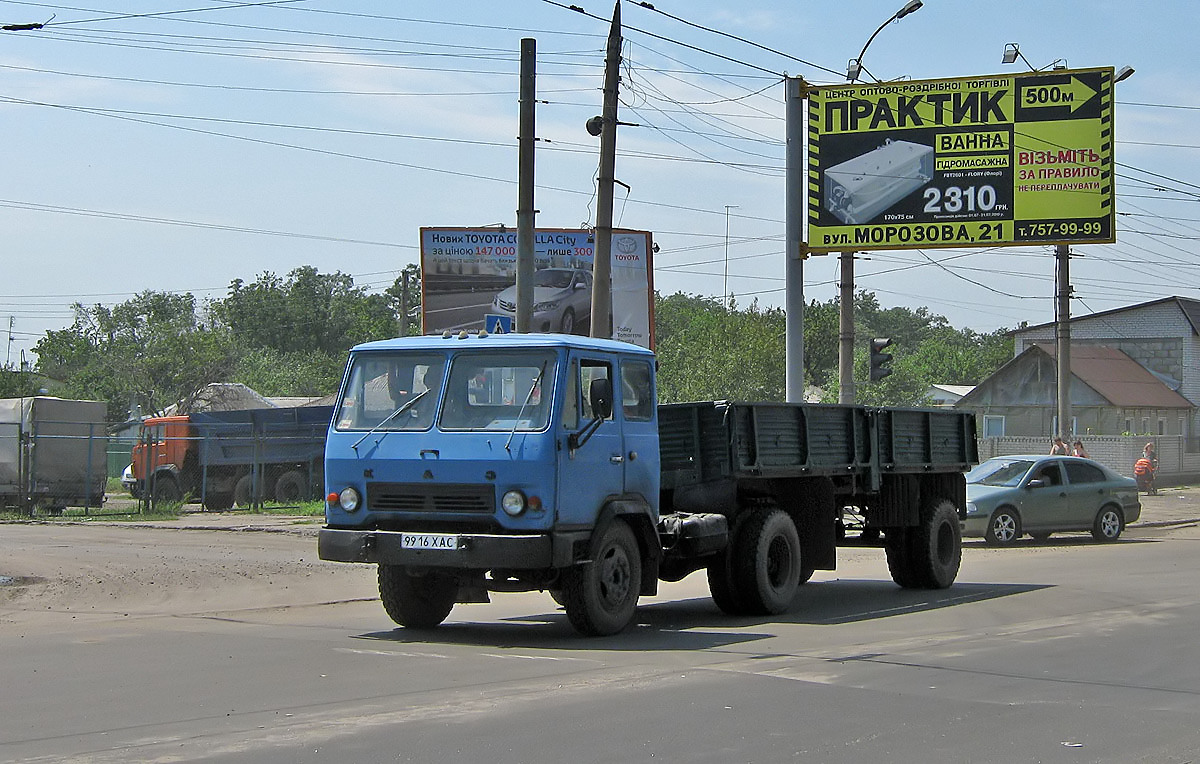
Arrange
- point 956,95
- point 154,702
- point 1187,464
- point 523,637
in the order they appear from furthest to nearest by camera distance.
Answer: point 1187,464 → point 956,95 → point 523,637 → point 154,702

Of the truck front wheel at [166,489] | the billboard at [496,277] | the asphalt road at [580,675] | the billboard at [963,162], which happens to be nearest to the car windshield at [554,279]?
the billboard at [496,277]

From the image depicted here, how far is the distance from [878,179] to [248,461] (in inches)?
600

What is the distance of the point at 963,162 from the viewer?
26953 mm

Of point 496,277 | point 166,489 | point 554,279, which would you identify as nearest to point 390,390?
point 166,489

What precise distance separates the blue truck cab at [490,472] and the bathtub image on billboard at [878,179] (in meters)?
16.8

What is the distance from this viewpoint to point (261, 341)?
369 ft

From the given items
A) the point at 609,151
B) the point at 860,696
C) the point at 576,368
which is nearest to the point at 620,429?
the point at 576,368

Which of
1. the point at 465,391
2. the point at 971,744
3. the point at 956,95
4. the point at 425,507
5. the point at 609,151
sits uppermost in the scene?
the point at 956,95

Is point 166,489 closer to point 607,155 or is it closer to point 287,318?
point 607,155

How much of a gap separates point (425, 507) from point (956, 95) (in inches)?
766

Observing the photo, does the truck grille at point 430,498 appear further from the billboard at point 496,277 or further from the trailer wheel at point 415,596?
the billboard at point 496,277

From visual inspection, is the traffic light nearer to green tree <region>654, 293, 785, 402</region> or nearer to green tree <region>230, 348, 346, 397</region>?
green tree <region>654, 293, 785, 402</region>

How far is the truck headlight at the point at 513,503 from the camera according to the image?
1038cm

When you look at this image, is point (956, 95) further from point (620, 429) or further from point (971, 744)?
point (971, 744)
